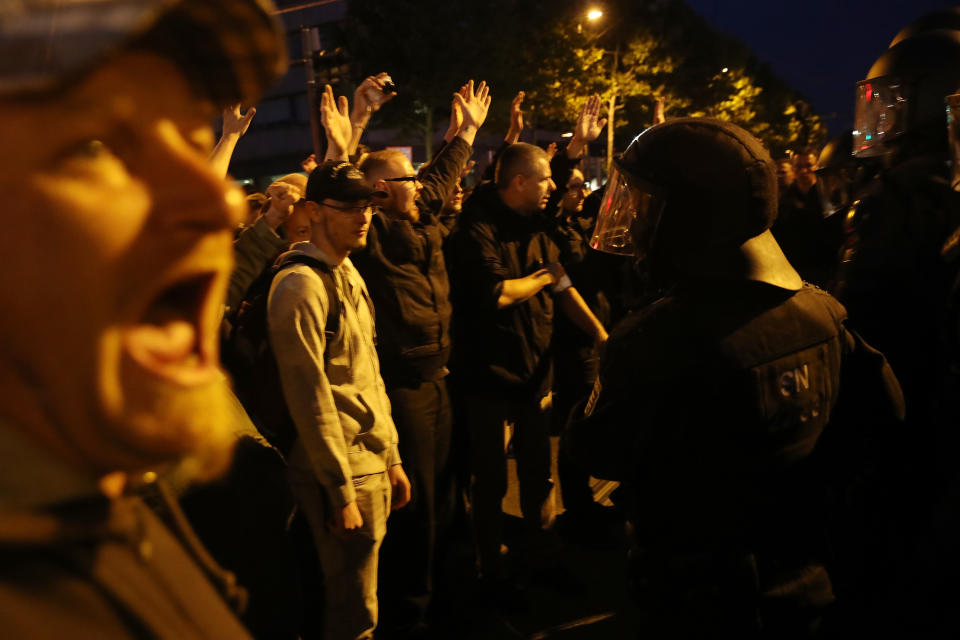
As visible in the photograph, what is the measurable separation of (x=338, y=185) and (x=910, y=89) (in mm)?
3227

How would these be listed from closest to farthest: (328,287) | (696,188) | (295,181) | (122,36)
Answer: (122,36) → (696,188) → (328,287) → (295,181)

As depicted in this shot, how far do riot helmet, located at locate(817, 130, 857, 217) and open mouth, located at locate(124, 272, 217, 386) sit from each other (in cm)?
673

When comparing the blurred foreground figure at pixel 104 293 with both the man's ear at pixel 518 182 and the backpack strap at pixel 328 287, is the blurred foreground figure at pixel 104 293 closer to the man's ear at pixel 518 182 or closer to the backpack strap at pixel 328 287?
the backpack strap at pixel 328 287

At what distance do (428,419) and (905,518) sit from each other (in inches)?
83.7

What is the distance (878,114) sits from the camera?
402cm

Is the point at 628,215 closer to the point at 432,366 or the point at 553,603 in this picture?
the point at 432,366

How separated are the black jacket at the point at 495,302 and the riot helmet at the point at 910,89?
80.8 inches

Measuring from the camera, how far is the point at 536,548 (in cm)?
412

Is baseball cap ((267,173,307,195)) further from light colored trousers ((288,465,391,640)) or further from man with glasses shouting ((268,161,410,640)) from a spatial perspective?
light colored trousers ((288,465,391,640))

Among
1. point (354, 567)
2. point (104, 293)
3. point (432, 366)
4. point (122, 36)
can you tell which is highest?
point (122, 36)

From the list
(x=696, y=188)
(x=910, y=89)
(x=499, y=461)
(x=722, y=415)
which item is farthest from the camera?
(x=499, y=461)

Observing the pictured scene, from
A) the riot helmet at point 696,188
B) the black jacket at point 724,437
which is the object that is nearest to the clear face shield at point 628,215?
the riot helmet at point 696,188

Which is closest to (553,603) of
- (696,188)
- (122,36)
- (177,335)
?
(696,188)

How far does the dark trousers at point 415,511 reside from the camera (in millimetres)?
3547
